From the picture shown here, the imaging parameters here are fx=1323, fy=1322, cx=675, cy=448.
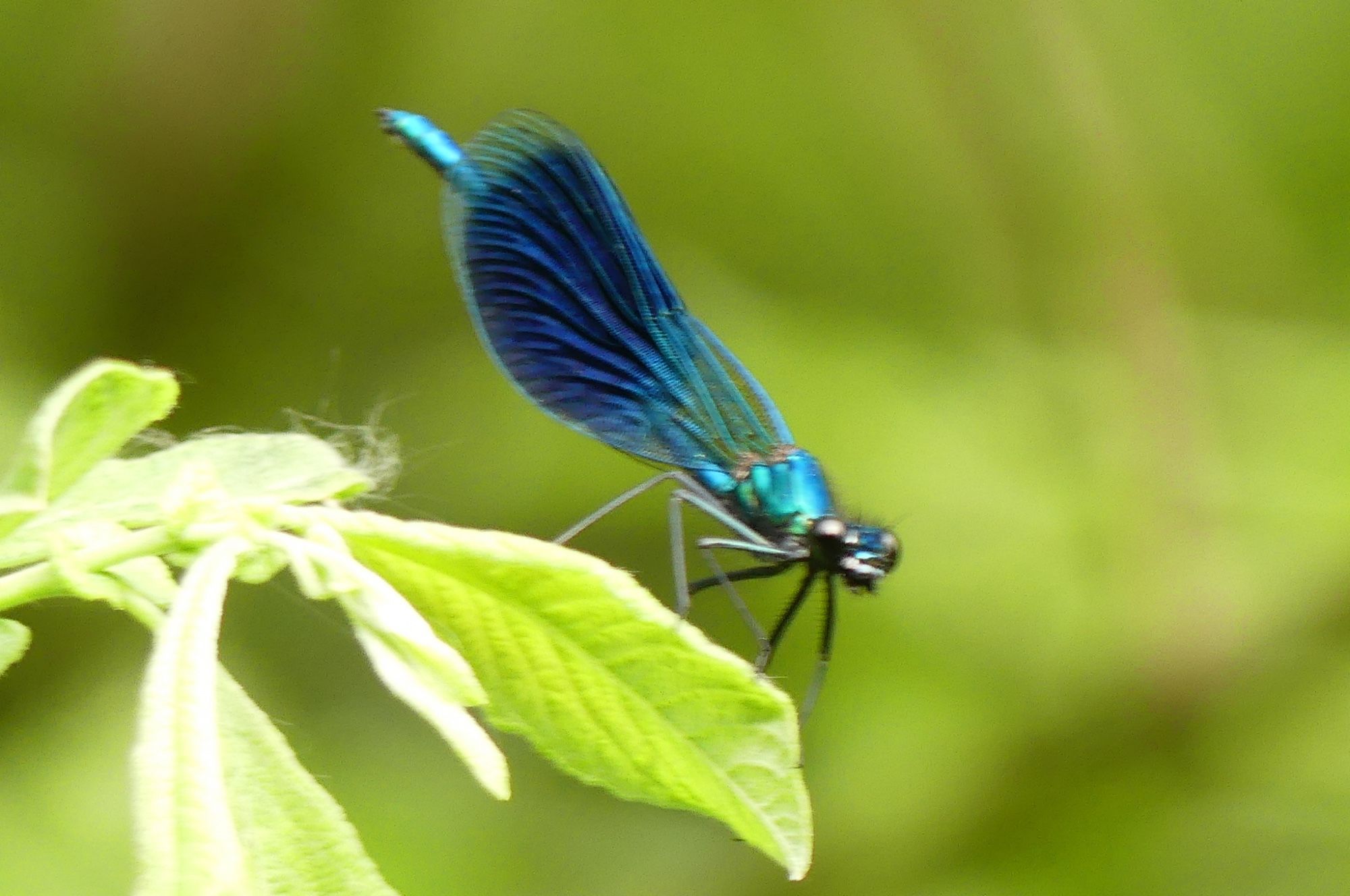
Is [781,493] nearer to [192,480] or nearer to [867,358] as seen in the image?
[192,480]

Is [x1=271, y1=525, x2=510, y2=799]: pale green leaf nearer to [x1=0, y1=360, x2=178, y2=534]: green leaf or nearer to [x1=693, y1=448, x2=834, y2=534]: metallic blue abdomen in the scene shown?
[x1=0, y1=360, x2=178, y2=534]: green leaf

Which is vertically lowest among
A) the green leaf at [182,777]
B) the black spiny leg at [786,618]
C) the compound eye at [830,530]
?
the black spiny leg at [786,618]

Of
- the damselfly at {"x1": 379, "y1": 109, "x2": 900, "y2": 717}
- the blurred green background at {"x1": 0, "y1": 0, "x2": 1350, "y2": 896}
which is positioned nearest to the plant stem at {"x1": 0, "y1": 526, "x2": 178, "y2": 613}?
the damselfly at {"x1": 379, "y1": 109, "x2": 900, "y2": 717}

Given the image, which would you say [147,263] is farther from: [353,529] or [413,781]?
[353,529]

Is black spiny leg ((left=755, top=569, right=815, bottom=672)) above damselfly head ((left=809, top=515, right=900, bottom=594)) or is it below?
below

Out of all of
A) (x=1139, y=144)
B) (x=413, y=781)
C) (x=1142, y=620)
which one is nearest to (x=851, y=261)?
(x=1139, y=144)

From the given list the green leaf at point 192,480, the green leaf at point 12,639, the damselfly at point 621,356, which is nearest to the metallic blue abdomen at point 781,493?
the damselfly at point 621,356

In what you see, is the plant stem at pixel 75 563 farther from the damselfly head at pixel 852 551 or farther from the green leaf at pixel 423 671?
the damselfly head at pixel 852 551
